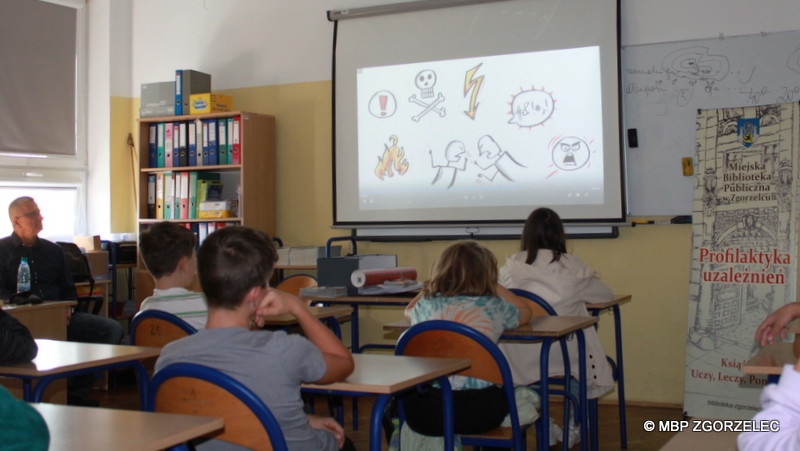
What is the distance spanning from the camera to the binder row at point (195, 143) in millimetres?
5230

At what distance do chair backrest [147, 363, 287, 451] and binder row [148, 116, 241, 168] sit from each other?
381cm

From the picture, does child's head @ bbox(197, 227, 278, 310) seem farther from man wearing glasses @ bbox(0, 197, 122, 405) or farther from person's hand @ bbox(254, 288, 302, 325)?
man wearing glasses @ bbox(0, 197, 122, 405)

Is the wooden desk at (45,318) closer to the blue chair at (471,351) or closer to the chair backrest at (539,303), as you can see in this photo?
the blue chair at (471,351)

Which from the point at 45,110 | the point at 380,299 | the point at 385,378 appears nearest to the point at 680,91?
the point at 380,299

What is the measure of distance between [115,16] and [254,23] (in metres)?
1.30

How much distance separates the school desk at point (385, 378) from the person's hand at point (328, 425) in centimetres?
8

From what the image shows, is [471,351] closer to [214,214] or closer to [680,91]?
[680,91]

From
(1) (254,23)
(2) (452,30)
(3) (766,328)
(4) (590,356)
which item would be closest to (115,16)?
(1) (254,23)

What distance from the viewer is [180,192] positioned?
543 centimetres

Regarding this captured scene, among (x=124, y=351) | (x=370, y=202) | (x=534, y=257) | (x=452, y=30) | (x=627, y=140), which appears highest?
(x=452, y=30)

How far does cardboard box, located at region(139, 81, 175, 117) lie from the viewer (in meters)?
5.46

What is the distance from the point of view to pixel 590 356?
10.9ft

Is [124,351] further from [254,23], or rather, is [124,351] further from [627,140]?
[254,23]

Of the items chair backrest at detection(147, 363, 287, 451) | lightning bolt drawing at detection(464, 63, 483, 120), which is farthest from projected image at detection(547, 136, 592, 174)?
chair backrest at detection(147, 363, 287, 451)
